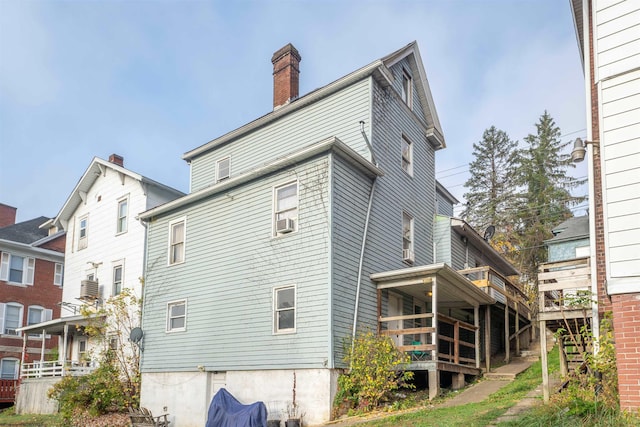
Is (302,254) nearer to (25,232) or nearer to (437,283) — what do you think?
(437,283)

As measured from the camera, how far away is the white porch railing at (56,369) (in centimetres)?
2295

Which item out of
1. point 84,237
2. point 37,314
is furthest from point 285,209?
point 37,314

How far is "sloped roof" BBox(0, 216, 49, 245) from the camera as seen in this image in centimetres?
3123

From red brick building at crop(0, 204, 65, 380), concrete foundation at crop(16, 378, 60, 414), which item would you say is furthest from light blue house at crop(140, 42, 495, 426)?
red brick building at crop(0, 204, 65, 380)

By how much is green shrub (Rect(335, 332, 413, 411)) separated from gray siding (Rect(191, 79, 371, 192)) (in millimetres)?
5904

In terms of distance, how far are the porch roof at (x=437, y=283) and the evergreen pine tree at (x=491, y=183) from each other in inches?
998

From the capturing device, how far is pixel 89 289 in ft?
82.3

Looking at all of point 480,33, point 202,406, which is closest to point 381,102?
point 480,33

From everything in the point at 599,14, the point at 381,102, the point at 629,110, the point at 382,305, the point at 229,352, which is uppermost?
the point at 381,102

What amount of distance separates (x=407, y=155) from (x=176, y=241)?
8713 mm

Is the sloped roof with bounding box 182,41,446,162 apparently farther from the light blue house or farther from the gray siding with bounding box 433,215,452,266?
the gray siding with bounding box 433,215,452,266

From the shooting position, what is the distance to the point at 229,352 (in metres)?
17.0

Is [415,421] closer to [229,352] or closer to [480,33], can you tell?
[229,352]

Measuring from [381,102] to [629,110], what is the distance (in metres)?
10.3
